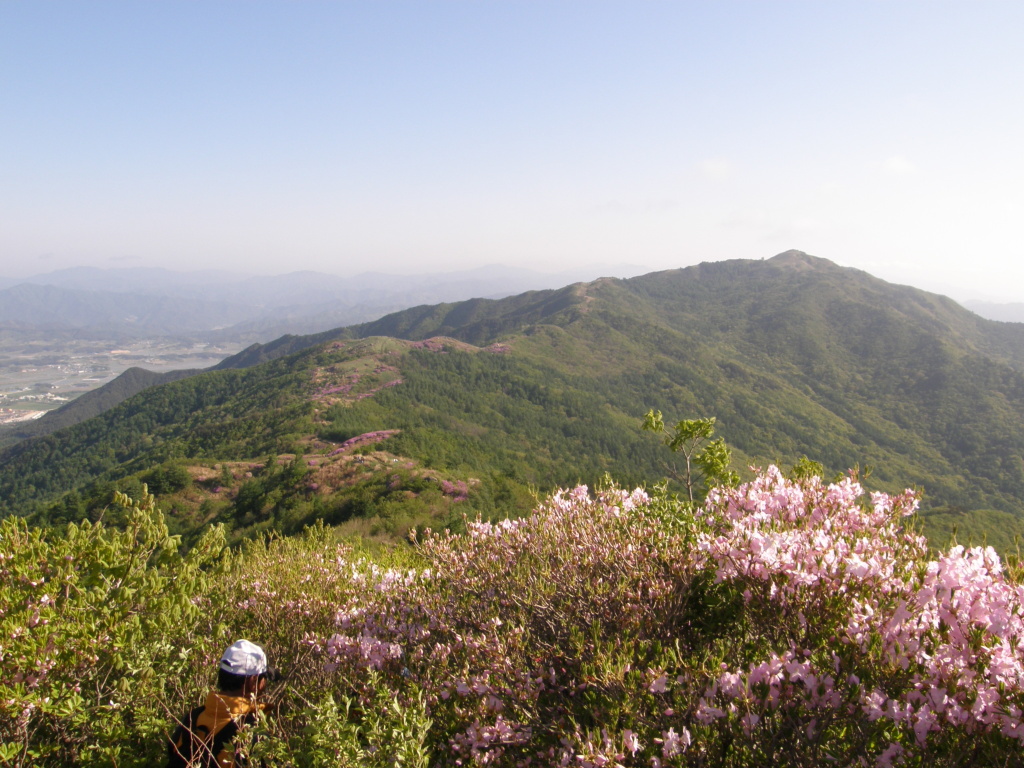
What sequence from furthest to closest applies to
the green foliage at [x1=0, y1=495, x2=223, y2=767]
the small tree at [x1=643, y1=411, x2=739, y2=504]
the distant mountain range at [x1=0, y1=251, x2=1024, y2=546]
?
the distant mountain range at [x1=0, y1=251, x2=1024, y2=546] < the small tree at [x1=643, y1=411, x2=739, y2=504] < the green foliage at [x1=0, y1=495, x2=223, y2=767]

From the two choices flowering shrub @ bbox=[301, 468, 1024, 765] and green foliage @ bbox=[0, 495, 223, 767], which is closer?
flowering shrub @ bbox=[301, 468, 1024, 765]

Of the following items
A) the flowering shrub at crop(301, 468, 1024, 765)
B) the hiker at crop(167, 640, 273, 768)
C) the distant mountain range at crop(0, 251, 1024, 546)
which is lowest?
the distant mountain range at crop(0, 251, 1024, 546)

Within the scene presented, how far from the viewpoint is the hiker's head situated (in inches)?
183

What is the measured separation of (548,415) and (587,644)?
111033mm

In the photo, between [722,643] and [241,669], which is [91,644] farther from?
[722,643]

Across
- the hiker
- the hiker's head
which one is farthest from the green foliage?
the hiker's head

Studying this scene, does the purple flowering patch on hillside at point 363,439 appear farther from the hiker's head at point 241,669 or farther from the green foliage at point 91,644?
the hiker's head at point 241,669

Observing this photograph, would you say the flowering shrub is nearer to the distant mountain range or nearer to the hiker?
the hiker

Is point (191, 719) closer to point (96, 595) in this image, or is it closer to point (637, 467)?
point (96, 595)

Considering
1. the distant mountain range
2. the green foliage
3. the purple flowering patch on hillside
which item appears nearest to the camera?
the green foliage

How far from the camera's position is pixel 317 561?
873cm

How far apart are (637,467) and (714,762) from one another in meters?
98.7

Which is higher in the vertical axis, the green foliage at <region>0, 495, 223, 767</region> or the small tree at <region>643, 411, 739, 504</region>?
the small tree at <region>643, 411, 739, 504</region>

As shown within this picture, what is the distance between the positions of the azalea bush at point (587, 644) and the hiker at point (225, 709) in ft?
1.27
